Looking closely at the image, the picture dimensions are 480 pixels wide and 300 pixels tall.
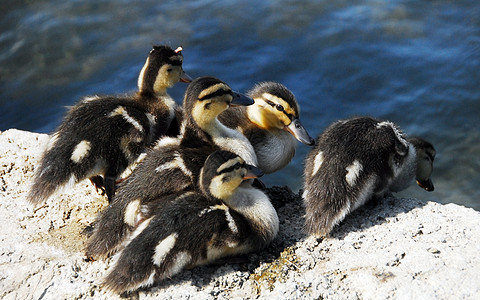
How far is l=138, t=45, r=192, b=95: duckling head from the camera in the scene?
5.43 meters

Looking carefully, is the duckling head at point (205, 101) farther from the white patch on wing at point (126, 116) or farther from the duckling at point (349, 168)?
the duckling at point (349, 168)

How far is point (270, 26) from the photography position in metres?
9.43

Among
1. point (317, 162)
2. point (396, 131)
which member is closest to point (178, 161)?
point (317, 162)

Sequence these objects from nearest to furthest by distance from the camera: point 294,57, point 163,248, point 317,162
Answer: point 163,248 < point 317,162 < point 294,57

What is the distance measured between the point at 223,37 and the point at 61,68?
2.32 metres

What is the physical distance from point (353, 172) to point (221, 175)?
102 centimetres

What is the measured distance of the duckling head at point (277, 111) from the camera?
17.2ft

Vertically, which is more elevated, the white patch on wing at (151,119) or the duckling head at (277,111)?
the white patch on wing at (151,119)

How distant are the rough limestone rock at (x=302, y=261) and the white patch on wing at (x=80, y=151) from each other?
0.61 meters

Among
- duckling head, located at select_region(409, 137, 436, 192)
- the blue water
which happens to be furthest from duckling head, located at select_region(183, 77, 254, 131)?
the blue water

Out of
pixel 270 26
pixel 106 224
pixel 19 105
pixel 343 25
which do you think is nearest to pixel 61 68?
pixel 19 105

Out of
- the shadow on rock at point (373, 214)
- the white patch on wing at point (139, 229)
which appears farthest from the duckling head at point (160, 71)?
the shadow on rock at point (373, 214)

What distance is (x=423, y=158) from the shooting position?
19.1ft

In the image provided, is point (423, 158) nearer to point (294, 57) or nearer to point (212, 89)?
point (212, 89)
